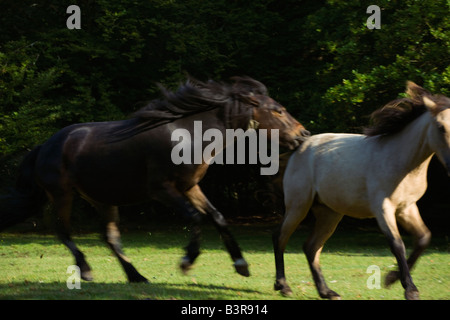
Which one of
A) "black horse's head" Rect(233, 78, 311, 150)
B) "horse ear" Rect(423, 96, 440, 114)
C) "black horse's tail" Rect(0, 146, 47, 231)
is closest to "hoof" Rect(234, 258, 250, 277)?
"black horse's head" Rect(233, 78, 311, 150)

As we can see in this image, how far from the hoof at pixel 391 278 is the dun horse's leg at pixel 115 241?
10.2ft

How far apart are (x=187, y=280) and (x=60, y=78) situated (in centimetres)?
1189

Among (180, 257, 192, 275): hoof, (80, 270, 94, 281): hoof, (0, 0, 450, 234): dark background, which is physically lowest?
(80, 270, 94, 281): hoof

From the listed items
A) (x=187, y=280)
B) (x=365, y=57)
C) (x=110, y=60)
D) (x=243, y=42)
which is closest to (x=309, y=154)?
(x=187, y=280)

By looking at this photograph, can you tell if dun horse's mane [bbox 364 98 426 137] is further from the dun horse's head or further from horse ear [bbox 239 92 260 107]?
horse ear [bbox 239 92 260 107]

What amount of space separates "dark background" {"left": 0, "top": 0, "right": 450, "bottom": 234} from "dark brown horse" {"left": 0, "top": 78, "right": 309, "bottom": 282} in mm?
7129

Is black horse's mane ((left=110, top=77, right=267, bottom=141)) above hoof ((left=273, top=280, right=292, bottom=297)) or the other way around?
above

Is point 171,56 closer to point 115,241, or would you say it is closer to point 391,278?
point 115,241

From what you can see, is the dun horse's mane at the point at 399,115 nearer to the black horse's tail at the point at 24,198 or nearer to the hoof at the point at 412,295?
the hoof at the point at 412,295

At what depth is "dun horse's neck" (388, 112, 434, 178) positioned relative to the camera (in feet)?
22.0

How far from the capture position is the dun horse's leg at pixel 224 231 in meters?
7.39

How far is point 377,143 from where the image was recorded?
23.4 feet

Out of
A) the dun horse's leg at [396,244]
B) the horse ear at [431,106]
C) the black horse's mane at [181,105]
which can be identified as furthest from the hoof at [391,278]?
the black horse's mane at [181,105]

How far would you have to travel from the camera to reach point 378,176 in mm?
6836
